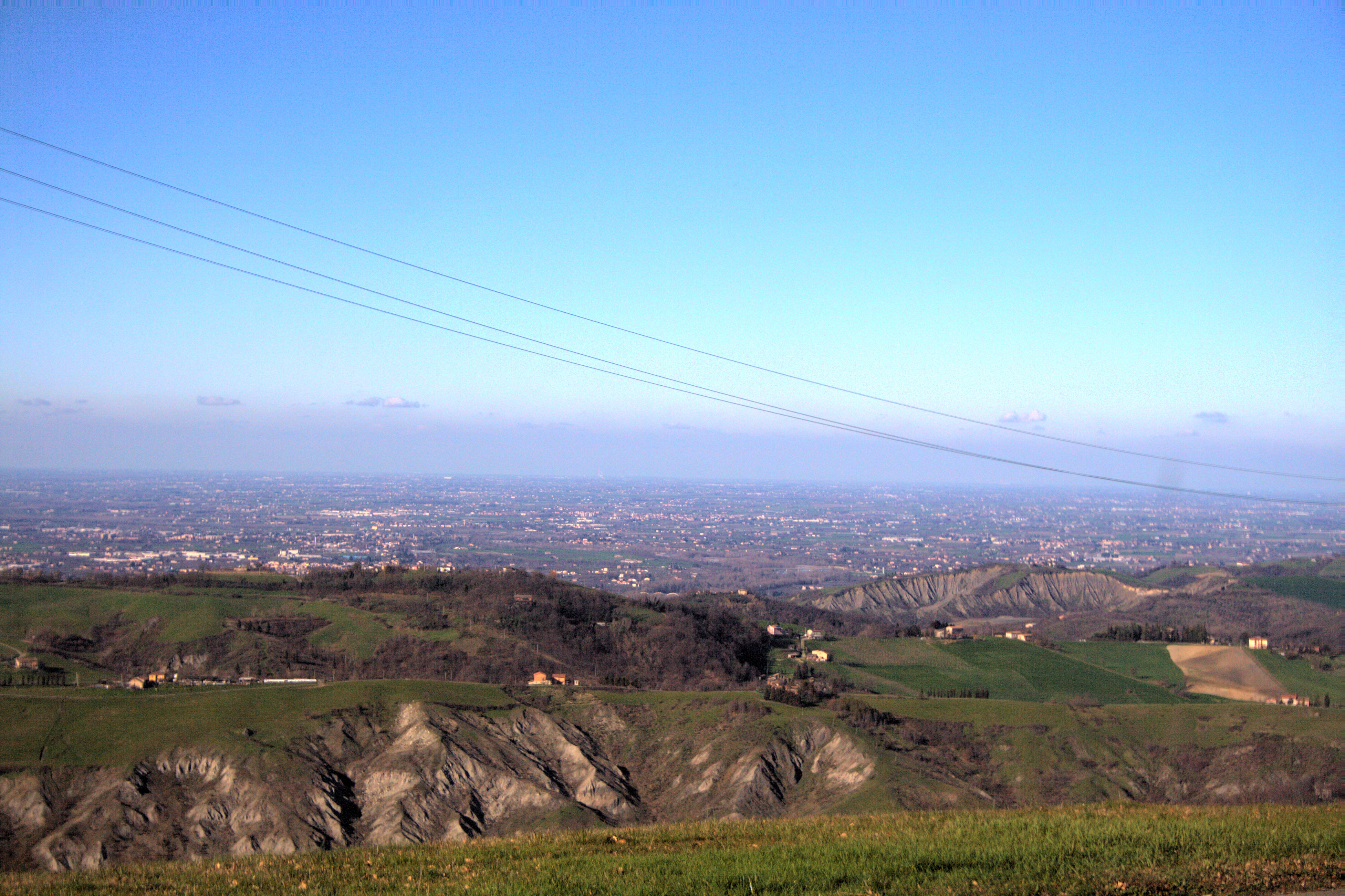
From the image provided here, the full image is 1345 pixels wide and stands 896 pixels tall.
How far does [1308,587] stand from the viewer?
462 ft

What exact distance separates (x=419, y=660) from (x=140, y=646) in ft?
89.5

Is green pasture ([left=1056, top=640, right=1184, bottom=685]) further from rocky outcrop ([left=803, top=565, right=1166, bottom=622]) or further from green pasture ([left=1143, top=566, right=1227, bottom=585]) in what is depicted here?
green pasture ([left=1143, top=566, right=1227, bottom=585])

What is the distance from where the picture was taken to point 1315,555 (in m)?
198

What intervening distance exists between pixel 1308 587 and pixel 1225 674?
69.9 meters

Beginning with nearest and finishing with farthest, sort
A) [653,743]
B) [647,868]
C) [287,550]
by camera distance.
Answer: [647,868]
[653,743]
[287,550]

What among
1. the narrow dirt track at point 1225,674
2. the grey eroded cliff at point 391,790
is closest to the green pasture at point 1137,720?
the grey eroded cliff at point 391,790

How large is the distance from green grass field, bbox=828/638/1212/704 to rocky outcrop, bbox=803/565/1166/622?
41229 millimetres

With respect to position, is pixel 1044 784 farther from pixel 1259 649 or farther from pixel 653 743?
pixel 1259 649

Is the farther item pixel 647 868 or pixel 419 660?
pixel 419 660

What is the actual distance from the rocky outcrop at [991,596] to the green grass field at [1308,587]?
54.8 feet

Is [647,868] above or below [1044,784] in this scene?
above

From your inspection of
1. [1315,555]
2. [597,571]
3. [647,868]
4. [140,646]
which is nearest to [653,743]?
[647,868]

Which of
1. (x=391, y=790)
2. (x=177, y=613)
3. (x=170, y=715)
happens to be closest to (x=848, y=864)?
(x=391, y=790)

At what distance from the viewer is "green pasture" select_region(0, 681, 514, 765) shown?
1917 inches
